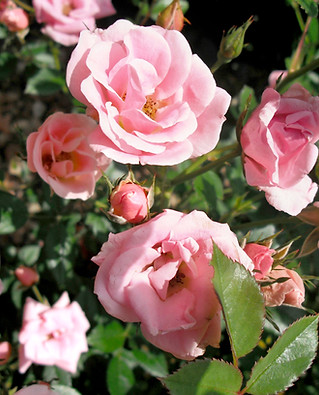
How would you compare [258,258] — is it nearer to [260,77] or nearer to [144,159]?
[144,159]

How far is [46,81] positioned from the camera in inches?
61.5

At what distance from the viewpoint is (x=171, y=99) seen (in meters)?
0.80

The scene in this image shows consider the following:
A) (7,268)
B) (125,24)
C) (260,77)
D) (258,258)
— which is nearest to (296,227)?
(258,258)

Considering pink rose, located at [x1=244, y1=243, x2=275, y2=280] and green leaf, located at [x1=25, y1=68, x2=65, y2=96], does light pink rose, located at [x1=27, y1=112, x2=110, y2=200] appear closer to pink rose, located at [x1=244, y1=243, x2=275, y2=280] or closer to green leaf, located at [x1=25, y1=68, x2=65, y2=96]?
pink rose, located at [x1=244, y1=243, x2=275, y2=280]

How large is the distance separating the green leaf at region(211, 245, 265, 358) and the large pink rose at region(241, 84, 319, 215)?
0.76 ft

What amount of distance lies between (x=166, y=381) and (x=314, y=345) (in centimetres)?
21

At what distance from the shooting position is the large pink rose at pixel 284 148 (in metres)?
0.77

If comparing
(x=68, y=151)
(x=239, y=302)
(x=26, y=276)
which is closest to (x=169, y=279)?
(x=239, y=302)

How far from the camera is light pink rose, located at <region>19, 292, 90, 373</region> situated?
30.8 inches

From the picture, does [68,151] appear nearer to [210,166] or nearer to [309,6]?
[210,166]

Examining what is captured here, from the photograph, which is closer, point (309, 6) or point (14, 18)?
point (309, 6)

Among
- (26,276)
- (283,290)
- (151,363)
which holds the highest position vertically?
(283,290)

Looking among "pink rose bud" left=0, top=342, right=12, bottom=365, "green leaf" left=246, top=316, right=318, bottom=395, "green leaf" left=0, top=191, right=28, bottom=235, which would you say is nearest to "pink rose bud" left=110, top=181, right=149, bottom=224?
"green leaf" left=246, top=316, right=318, bottom=395

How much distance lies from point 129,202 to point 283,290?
0.97 ft
